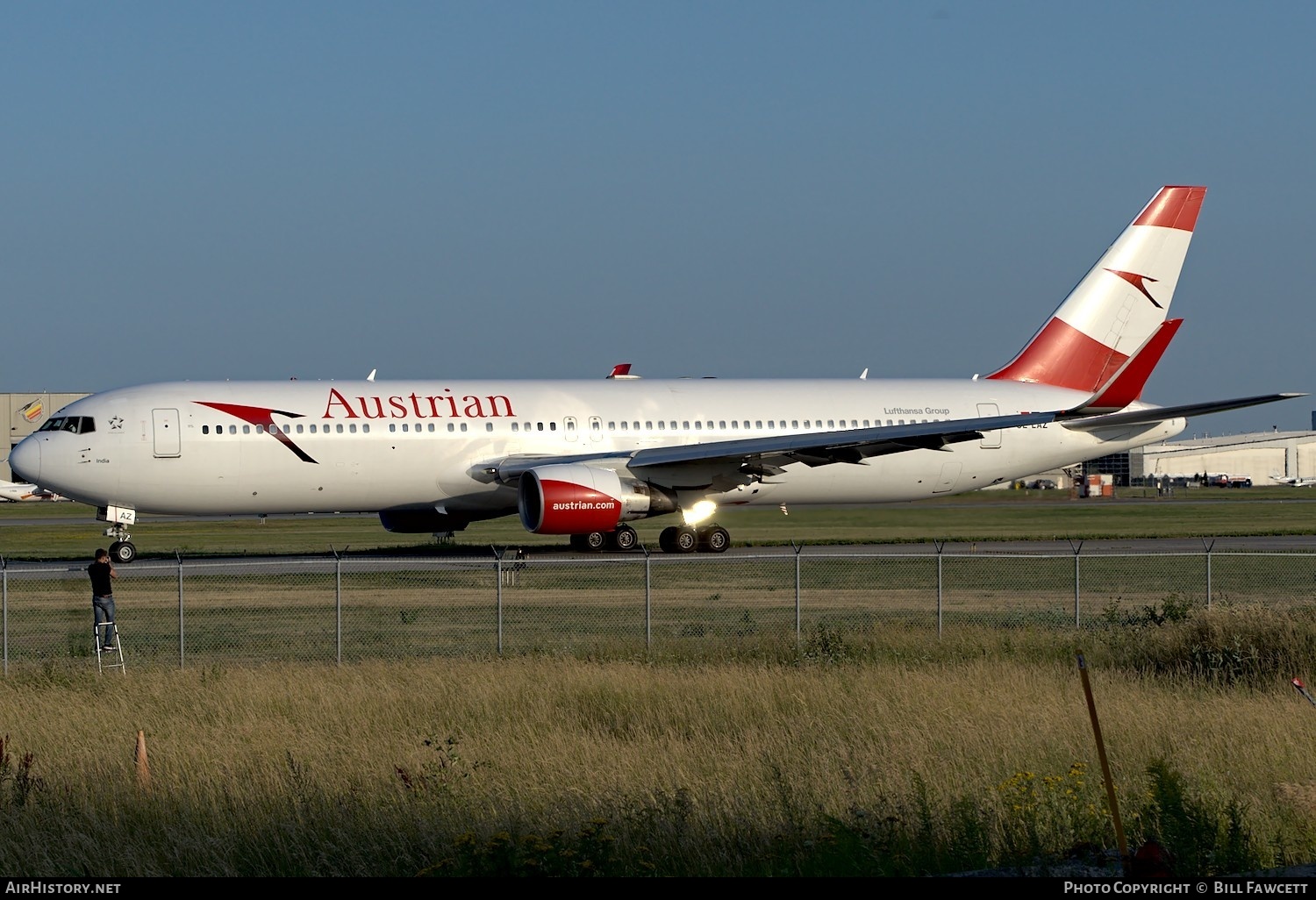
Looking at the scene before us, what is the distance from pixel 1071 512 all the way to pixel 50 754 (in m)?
42.9

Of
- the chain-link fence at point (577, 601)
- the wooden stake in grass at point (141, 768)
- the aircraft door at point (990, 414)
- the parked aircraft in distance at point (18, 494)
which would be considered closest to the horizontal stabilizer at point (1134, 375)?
the chain-link fence at point (577, 601)

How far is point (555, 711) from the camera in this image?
50.2ft

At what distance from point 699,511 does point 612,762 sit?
22.2 m

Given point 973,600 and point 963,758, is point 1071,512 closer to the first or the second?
point 973,600

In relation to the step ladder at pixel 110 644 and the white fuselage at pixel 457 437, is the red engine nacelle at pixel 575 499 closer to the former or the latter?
the white fuselage at pixel 457 437

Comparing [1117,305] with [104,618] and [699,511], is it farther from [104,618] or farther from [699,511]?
[104,618]

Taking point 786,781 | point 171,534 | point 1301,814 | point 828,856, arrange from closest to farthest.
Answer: point 828,856, point 1301,814, point 786,781, point 171,534

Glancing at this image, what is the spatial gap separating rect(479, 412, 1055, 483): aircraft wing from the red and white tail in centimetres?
705

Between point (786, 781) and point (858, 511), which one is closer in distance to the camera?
point (786, 781)

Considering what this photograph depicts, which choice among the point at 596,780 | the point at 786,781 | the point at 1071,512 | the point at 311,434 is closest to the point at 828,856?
the point at 786,781

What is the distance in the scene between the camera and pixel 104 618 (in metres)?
20.1

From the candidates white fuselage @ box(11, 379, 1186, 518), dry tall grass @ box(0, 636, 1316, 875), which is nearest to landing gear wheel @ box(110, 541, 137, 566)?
white fuselage @ box(11, 379, 1186, 518)

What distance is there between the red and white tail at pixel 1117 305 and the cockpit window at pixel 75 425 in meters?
23.0

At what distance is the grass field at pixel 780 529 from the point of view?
39.6m
